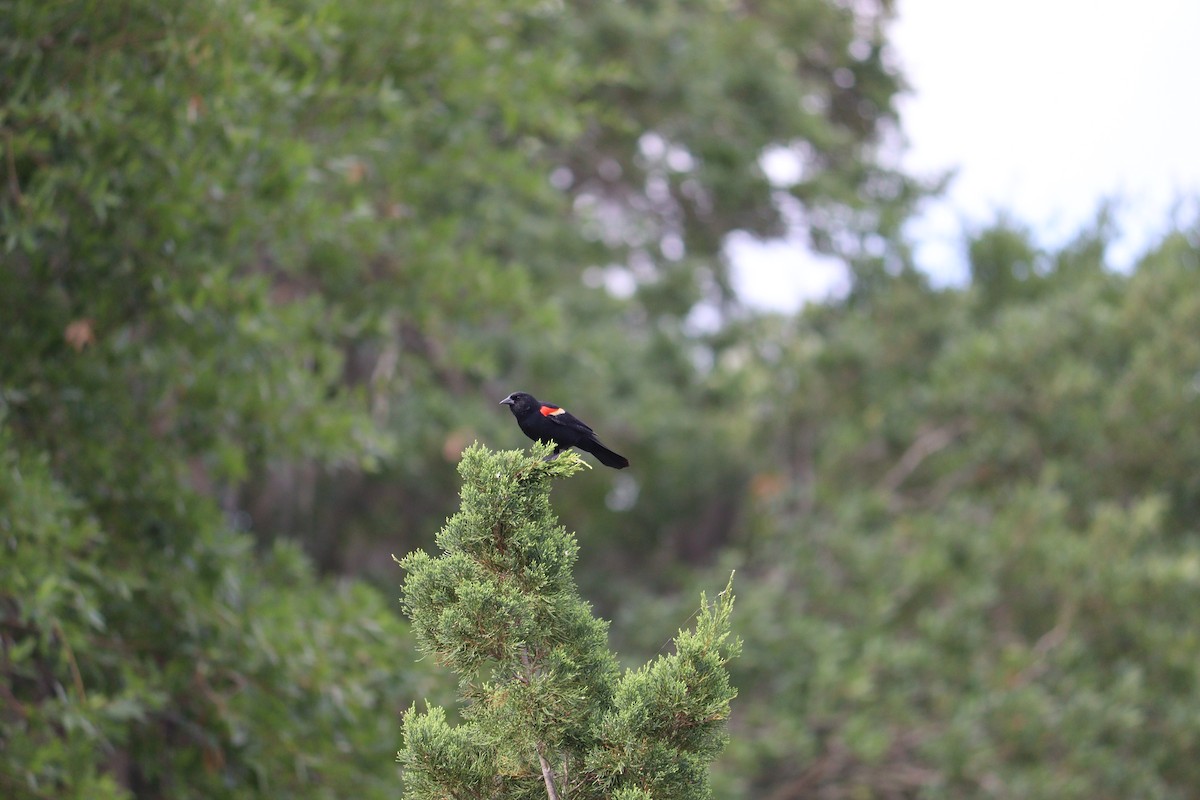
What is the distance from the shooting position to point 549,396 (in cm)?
1178

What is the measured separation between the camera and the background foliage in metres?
6.30

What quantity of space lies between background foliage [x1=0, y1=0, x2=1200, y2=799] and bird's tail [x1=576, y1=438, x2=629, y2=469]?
227 centimetres

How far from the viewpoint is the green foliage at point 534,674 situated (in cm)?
343

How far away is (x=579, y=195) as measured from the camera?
15.2 m

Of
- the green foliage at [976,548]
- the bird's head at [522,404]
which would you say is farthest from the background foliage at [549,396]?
the bird's head at [522,404]

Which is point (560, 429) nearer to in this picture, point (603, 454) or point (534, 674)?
point (603, 454)

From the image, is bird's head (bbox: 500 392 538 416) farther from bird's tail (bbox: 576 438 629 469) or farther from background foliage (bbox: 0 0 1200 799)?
background foliage (bbox: 0 0 1200 799)

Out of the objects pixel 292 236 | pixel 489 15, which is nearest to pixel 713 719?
pixel 292 236

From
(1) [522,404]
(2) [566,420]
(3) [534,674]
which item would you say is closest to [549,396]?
(1) [522,404]

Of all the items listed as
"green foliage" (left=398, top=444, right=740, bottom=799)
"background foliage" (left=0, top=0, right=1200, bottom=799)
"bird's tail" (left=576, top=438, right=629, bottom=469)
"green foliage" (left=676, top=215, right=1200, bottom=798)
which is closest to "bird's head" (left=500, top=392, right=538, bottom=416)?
"bird's tail" (left=576, top=438, right=629, bottom=469)

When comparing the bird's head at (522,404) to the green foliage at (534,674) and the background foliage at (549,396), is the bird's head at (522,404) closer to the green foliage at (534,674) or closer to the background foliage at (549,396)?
the green foliage at (534,674)

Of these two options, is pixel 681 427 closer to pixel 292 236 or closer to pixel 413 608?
pixel 292 236

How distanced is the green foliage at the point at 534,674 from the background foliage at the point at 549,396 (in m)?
2.34

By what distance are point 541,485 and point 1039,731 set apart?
8.74 m
